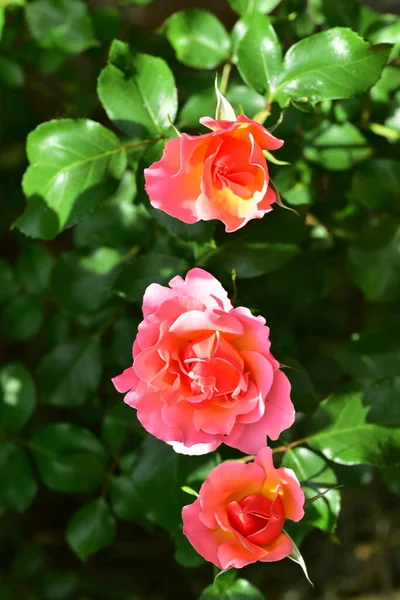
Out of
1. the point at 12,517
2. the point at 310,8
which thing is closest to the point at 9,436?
the point at 12,517

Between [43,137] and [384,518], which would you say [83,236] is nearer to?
[43,137]

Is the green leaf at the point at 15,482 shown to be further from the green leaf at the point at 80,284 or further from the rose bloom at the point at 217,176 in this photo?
the rose bloom at the point at 217,176

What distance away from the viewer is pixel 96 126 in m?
0.78

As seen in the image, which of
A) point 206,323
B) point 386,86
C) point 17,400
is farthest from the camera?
point 17,400

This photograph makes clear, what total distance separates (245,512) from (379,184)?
55 cm

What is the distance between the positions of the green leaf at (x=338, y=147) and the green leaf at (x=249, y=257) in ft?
0.82

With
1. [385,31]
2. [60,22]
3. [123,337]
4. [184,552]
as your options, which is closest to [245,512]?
[184,552]

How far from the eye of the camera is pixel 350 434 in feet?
2.55

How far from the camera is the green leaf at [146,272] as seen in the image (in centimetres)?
84

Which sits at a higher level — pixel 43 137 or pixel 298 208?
pixel 43 137

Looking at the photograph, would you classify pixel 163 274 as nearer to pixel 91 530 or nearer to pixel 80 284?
pixel 80 284

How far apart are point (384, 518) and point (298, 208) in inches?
41.9

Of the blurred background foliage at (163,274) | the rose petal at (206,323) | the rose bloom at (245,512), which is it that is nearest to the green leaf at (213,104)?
the blurred background foliage at (163,274)

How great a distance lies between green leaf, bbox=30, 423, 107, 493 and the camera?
3.35ft
